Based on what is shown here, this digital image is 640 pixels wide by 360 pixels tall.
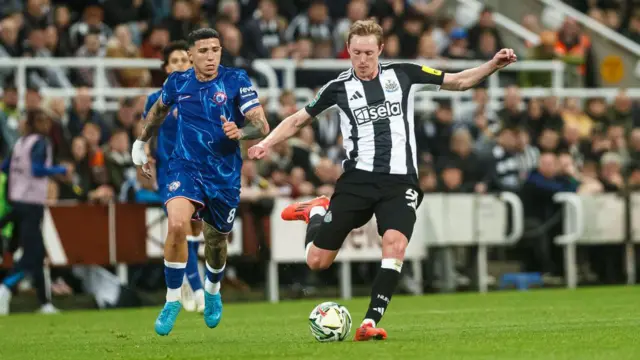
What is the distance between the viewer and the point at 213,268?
12.3 meters

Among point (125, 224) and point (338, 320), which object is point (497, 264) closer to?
point (125, 224)

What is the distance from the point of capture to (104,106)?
2019cm

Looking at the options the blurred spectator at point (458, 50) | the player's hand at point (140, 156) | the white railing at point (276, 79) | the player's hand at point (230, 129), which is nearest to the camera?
the player's hand at point (230, 129)

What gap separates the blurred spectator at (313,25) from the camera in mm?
22688

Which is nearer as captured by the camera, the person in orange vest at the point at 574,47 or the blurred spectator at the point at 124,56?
the blurred spectator at the point at 124,56

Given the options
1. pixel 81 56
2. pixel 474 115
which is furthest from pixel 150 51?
pixel 474 115

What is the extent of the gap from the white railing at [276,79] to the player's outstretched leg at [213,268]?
7.89m

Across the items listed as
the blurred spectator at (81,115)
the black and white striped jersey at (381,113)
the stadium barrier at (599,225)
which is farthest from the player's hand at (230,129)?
the stadium barrier at (599,225)

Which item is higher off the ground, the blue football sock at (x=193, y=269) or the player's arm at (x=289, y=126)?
the player's arm at (x=289, y=126)

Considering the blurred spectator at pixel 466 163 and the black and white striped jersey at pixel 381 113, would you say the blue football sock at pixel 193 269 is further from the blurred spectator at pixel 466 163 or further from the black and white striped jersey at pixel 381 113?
the blurred spectator at pixel 466 163

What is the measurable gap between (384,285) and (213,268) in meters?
2.33

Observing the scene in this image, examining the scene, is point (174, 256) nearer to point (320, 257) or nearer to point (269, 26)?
point (320, 257)

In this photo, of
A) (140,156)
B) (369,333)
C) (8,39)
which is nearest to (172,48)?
(140,156)

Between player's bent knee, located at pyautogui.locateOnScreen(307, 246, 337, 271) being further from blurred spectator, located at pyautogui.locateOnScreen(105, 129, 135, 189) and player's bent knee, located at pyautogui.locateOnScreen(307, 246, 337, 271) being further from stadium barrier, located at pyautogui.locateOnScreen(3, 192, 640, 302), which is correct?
blurred spectator, located at pyautogui.locateOnScreen(105, 129, 135, 189)
